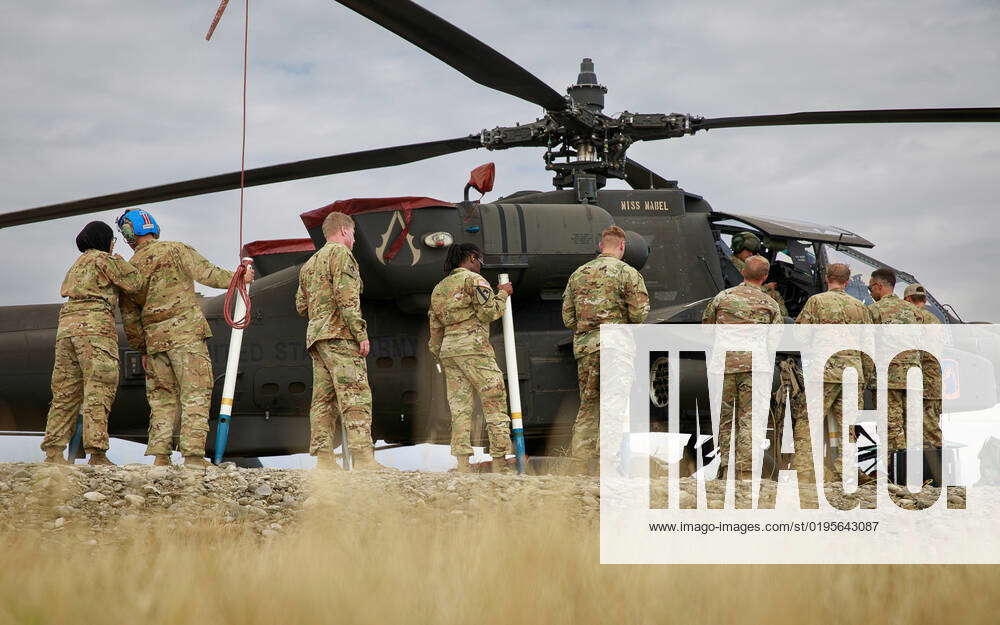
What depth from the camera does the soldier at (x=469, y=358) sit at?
685 cm

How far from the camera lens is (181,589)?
2.88 metres

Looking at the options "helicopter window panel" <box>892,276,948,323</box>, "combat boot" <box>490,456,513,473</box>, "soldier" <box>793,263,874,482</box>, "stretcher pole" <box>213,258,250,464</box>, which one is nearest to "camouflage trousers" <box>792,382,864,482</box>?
"soldier" <box>793,263,874,482</box>

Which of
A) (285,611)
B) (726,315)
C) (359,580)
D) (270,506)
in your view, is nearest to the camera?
(285,611)

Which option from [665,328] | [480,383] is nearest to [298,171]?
[480,383]

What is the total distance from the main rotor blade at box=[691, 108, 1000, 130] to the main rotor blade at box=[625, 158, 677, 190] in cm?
117

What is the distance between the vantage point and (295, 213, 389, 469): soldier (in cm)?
639

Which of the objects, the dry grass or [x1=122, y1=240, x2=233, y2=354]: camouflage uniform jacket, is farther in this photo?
[x1=122, y1=240, x2=233, y2=354]: camouflage uniform jacket

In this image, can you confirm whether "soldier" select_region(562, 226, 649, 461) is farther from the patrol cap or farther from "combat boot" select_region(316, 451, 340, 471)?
the patrol cap

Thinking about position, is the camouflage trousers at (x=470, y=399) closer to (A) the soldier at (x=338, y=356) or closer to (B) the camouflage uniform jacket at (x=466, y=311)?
(B) the camouflage uniform jacket at (x=466, y=311)

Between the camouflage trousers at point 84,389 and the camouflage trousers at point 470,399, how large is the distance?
225 cm

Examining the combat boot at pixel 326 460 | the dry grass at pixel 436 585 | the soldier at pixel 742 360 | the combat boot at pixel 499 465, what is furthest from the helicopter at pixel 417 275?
the dry grass at pixel 436 585

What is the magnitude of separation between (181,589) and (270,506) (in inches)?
87.3

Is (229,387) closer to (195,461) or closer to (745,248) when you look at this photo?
(195,461)

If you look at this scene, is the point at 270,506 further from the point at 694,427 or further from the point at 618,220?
the point at 618,220
